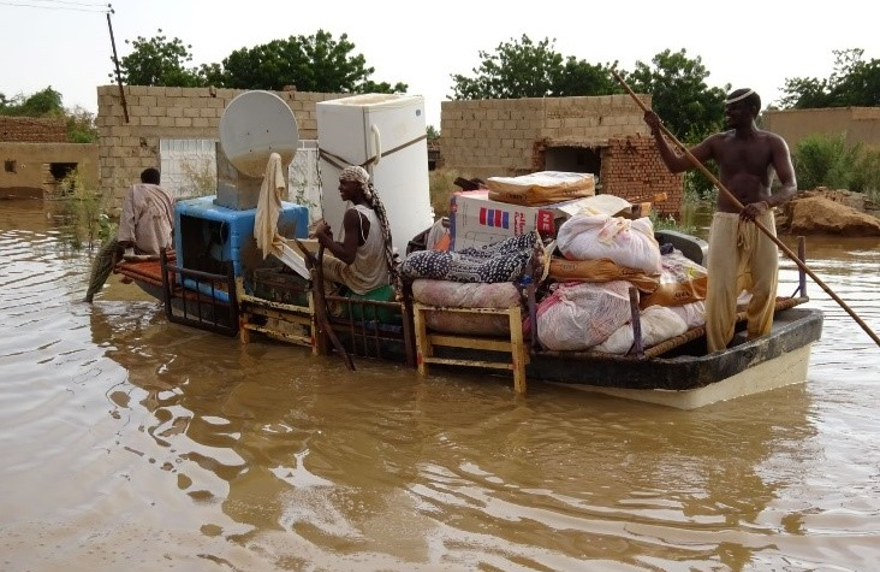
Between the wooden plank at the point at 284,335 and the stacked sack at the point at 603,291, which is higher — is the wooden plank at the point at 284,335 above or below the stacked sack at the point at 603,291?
below

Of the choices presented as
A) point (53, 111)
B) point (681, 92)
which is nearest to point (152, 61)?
point (53, 111)

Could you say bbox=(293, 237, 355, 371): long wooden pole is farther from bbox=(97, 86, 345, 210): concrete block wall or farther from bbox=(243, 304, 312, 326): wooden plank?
bbox=(97, 86, 345, 210): concrete block wall

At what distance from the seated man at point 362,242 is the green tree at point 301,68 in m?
24.9

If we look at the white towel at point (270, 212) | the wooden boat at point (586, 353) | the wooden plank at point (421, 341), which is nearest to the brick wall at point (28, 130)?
the white towel at point (270, 212)

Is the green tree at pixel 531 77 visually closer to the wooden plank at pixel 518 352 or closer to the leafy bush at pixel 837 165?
the leafy bush at pixel 837 165

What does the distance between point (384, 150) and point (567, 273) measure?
217cm

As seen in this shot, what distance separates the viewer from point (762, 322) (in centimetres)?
587

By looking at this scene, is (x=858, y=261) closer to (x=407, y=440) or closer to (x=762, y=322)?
(x=762, y=322)

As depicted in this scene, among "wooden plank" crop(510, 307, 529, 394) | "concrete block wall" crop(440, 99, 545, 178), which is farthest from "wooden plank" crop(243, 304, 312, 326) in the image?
"concrete block wall" crop(440, 99, 545, 178)

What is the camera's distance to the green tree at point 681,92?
29.9 metres

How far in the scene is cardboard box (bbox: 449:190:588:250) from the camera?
6270 mm

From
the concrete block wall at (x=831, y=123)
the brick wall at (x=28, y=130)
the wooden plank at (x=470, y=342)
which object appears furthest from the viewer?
the brick wall at (x=28, y=130)

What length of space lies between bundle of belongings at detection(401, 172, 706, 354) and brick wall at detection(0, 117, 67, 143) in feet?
72.1

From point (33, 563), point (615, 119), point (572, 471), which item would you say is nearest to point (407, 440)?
point (572, 471)
